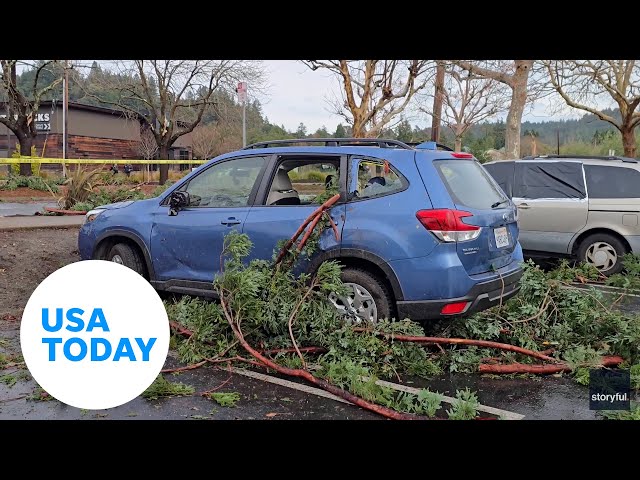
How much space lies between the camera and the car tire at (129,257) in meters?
6.42

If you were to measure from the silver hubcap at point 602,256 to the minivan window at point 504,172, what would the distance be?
62.0 inches

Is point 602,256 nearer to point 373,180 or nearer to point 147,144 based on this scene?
A: point 373,180

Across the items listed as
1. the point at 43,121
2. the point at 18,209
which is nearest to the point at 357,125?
the point at 18,209

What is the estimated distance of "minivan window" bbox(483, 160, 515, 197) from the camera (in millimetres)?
9789

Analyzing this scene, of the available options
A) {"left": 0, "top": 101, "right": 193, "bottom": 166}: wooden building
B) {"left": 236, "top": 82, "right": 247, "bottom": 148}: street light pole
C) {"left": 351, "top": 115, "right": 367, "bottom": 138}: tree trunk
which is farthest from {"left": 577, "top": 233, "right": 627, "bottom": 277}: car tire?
{"left": 0, "top": 101, "right": 193, "bottom": 166}: wooden building

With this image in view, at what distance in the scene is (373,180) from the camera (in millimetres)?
5426

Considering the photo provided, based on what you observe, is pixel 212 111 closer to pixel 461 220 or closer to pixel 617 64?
pixel 617 64

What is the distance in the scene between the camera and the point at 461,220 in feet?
16.1

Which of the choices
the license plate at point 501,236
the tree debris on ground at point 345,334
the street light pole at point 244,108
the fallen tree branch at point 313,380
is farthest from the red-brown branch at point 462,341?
the street light pole at point 244,108

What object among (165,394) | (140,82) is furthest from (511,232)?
(140,82)

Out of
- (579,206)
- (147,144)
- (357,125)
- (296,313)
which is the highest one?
(147,144)

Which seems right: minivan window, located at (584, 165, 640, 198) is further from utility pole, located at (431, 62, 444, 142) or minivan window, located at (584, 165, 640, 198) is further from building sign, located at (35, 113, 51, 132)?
building sign, located at (35, 113, 51, 132)

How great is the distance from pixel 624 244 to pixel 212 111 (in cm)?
2618

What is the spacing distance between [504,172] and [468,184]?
4818mm
